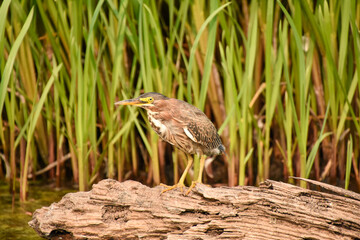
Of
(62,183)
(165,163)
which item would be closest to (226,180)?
(165,163)

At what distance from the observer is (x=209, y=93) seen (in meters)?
4.66

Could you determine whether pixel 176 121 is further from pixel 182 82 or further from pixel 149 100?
pixel 182 82

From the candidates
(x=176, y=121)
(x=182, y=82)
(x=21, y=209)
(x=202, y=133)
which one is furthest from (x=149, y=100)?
(x=21, y=209)

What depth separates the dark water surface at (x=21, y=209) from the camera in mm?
3707

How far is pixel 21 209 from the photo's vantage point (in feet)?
13.8

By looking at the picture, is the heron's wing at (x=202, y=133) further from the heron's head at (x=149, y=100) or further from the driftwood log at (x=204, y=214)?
the driftwood log at (x=204, y=214)

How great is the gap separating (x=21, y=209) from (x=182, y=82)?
1617mm

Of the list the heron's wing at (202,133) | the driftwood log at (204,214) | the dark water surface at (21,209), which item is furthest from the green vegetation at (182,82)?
the driftwood log at (204,214)

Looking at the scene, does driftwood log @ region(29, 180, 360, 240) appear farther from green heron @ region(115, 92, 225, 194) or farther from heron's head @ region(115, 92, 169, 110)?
heron's head @ region(115, 92, 169, 110)

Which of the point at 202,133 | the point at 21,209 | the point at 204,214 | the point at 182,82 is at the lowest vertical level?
the point at 21,209

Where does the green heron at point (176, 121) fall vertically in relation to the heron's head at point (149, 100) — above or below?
below

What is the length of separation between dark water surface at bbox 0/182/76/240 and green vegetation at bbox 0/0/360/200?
12 cm

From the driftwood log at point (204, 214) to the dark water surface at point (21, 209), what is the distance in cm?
54

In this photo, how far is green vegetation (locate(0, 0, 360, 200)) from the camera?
3.89 metres
